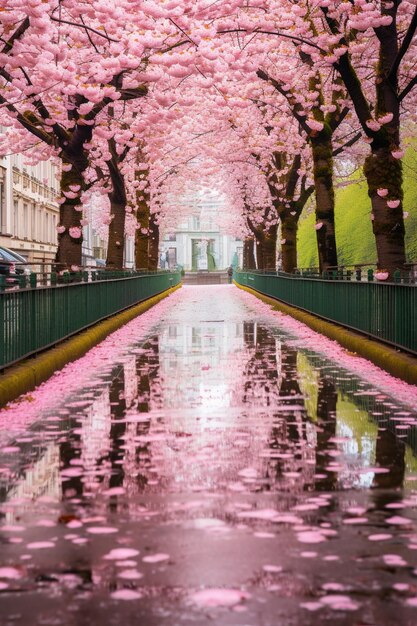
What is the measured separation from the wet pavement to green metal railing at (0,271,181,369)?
87cm

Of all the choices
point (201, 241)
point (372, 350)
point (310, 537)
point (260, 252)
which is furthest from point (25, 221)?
point (201, 241)

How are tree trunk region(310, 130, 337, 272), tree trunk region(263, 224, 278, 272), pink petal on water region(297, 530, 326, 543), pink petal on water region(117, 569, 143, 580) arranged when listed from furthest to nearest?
tree trunk region(263, 224, 278, 272) < tree trunk region(310, 130, 337, 272) < pink petal on water region(297, 530, 326, 543) < pink petal on water region(117, 569, 143, 580)

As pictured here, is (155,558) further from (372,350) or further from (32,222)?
(32,222)

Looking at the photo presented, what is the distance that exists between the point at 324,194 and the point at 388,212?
10.0 meters

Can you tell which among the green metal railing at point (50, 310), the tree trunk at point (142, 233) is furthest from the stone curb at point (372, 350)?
the tree trunk at point (142, 233)

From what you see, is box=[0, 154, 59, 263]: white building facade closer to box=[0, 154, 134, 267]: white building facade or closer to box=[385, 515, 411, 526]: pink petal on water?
box=[0, 154, 134, 267]: white building facade

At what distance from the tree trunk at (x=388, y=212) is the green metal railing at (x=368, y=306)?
2.98 ft

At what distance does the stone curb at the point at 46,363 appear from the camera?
12.0 meters

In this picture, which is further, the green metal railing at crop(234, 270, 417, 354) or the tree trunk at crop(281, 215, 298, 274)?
the tree trunk at crop(281, 215, 298, 274)

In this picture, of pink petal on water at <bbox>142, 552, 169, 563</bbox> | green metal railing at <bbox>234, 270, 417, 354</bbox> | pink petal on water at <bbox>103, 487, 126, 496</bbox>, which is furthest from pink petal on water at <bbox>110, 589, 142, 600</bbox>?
green metal railing at <bbox>234, 270, 417, 354</bbox>

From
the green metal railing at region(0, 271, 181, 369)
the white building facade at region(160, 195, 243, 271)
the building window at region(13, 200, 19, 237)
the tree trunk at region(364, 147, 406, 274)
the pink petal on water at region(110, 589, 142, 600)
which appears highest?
the white building facade at region(160, 195, 243, 271)

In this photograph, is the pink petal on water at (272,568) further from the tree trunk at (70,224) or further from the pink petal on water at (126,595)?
the tree trunk at (70,224)

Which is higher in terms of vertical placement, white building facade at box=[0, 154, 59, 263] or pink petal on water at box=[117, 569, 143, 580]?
white building facade at box=[0, 154, 59, 263]

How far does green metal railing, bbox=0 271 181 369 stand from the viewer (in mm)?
12938
